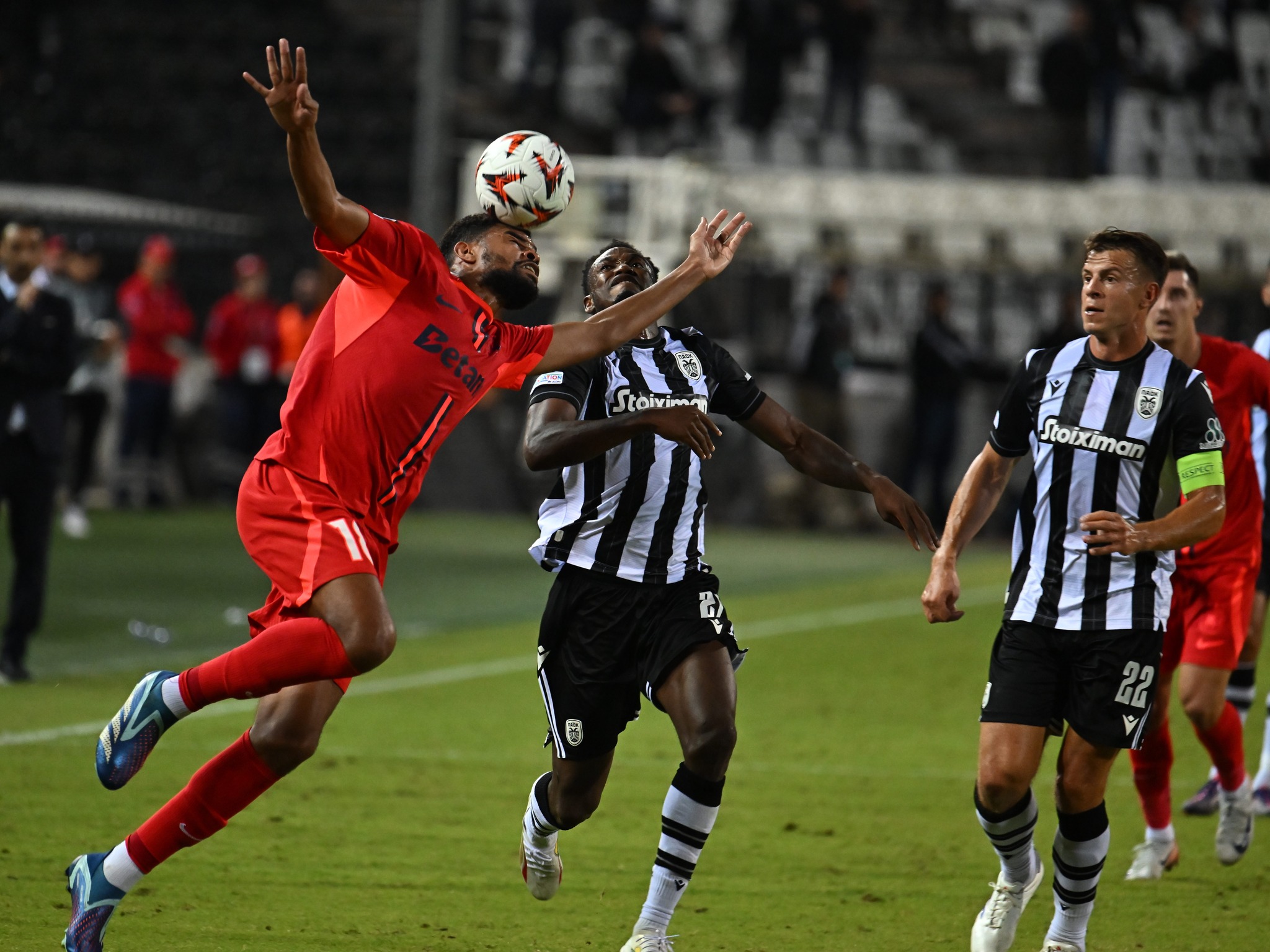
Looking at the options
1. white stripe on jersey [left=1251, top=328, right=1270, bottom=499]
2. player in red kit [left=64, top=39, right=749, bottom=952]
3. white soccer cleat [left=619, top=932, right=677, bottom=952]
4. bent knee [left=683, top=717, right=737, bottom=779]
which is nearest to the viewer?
player in red kit [left=64, top=39, right=749, bottom=952]

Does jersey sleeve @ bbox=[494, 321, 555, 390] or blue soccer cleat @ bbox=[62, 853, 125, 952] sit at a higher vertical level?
jersey sleeve @ bbox=[494, 321, 555, 390]

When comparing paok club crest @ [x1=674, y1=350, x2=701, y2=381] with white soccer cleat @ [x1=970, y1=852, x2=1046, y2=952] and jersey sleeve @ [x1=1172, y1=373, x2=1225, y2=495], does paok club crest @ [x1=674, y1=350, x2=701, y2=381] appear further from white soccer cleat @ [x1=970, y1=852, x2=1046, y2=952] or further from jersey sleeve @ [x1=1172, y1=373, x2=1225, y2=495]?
white soccer cleat @ [x1=970, y1=852, x2=1046, y2=952]

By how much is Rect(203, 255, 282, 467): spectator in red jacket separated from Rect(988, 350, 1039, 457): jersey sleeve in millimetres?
14686

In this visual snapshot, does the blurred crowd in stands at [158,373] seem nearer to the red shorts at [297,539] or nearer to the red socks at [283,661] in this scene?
the red shorts at [297,539]

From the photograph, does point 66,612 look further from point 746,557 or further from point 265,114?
point 265,114

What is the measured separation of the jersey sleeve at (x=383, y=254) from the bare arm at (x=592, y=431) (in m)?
0.60

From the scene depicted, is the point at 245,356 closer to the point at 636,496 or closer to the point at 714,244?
the point at 636,496

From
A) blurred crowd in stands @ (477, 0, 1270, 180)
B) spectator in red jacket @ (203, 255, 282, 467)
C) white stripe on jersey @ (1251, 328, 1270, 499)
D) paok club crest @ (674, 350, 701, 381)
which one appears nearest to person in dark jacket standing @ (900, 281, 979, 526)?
blurred crowd in stands @ (477, 0, 1270, 180)

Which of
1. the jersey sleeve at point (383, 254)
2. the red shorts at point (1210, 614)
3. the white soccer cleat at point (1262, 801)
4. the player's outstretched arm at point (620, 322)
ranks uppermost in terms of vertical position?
the jersey sleeve at point (383, 254)

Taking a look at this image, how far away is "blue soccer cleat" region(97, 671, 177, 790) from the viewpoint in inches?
190

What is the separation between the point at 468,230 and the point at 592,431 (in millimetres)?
735

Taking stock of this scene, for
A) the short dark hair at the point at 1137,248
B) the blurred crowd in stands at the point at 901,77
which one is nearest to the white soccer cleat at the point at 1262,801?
the short dark hair at the point at 1137,248

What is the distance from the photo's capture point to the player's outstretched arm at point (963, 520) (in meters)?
5.34

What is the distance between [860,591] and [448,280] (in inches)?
420
